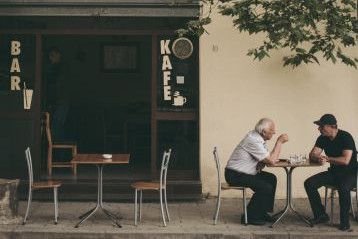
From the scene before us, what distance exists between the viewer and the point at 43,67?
12477 millimetres

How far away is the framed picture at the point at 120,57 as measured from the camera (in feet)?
53.2

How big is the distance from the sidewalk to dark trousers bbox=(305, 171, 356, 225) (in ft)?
0.80

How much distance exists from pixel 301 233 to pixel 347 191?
2.78 ft

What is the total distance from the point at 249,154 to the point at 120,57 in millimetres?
7289

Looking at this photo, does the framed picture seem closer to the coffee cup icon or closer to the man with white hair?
the coffee cup icon

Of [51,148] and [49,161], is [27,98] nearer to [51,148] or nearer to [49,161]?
[51,148]

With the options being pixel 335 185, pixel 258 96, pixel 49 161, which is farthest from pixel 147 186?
pixel 49 161

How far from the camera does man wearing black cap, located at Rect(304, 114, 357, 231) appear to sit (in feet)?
31.2

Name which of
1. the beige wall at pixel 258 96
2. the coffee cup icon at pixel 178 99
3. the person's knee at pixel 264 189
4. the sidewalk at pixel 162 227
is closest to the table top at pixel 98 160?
the sidewalk at pixel 162 227

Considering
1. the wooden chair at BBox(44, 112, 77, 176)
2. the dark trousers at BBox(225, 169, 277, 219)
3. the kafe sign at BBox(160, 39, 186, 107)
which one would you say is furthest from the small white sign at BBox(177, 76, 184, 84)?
the dark trousers at BBox(225, 169, 277, 219)

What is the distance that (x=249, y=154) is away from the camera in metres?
9.80

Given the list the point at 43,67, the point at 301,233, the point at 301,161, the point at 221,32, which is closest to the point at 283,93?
the point at 221,32

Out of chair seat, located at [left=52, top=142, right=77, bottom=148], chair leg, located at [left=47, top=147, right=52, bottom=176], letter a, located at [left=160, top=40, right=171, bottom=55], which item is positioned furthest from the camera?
chair seat, located at [left=52, top=142, right=77, bottom=148]

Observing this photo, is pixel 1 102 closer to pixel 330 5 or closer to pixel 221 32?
pixel 221 32
